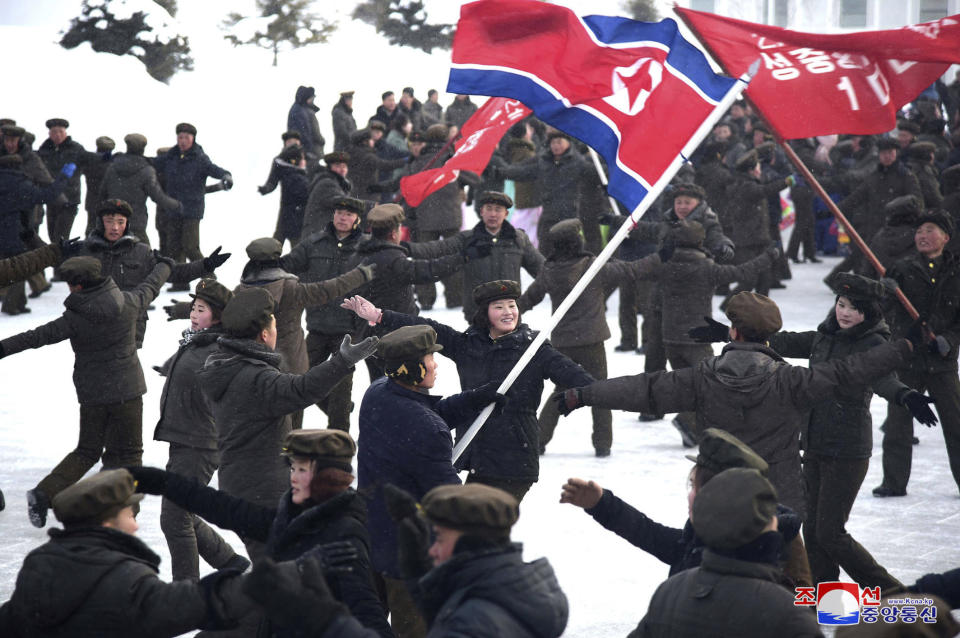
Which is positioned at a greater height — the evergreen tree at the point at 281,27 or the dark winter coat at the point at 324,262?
Answer: the evergreen tree at the point at 281,27

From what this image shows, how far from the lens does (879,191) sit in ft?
44.0

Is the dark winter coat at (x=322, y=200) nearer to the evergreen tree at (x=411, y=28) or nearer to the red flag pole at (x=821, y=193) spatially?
the red flag pole at (x=821, y=193)

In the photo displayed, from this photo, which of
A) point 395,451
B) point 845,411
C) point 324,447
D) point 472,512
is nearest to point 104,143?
point 395,451

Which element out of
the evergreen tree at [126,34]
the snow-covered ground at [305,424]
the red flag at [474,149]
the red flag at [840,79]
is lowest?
the snow-covered ground at [305,424]

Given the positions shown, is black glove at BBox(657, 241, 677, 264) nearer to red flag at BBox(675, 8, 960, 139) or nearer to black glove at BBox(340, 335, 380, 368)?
red flag at BBox(675, 8, 960, 139)

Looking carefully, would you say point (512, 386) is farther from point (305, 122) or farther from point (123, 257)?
point (305, 122)

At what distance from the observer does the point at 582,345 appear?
9023 millimetres

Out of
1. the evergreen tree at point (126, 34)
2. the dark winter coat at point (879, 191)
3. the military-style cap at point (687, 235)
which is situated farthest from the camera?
the evergreen tree at point (126, 34)

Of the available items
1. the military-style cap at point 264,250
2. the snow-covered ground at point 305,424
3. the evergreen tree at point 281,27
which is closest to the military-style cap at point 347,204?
the military-style cap at point 264,250

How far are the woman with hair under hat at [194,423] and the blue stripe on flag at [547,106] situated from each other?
1853mm

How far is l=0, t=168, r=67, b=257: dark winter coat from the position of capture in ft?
44.8

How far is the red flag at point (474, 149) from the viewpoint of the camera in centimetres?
767

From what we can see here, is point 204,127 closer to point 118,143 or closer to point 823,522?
point 118,143

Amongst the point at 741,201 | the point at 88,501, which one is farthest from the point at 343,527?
the point at 741,201
